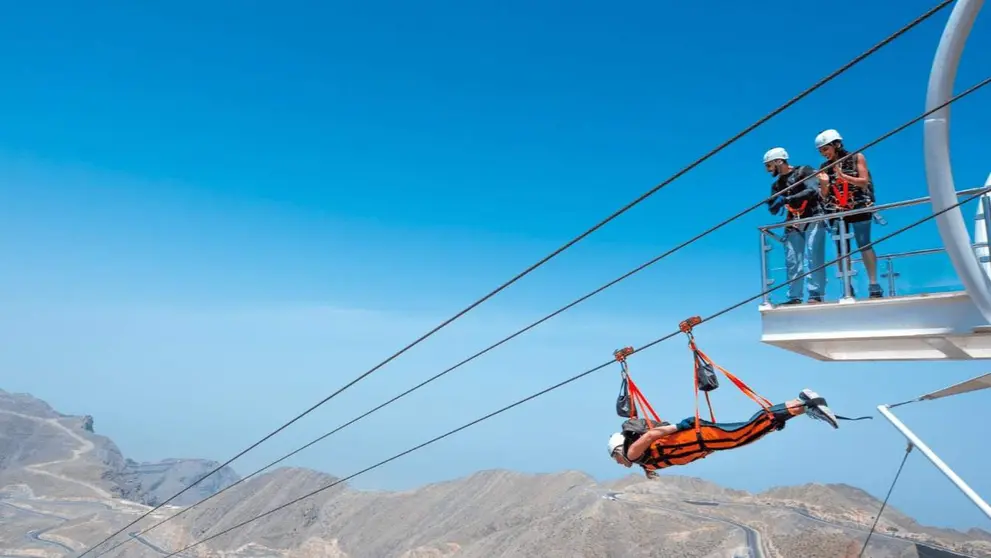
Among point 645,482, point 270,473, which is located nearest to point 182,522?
point 270,473

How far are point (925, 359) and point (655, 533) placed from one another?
128 ft

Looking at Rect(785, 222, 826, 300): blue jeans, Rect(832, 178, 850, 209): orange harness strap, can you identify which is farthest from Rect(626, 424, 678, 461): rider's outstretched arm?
Rect(832, 178, 850, 209): orange harness strap

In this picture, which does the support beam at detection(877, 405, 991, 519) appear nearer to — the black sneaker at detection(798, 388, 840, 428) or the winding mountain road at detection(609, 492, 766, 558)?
the black sneaker at detection(798, 388, 840, 428)

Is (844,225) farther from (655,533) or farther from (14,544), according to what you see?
(14,544)

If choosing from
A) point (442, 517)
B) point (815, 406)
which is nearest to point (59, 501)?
point (442, 517)

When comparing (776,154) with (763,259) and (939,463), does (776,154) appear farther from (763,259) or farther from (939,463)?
(939,463)

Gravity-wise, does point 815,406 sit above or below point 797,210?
below

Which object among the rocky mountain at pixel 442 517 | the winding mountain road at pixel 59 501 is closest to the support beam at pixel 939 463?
the rocky mountain at pixel 442 517

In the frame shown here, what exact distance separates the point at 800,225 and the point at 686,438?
12.1 feet

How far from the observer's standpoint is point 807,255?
32.9 feet

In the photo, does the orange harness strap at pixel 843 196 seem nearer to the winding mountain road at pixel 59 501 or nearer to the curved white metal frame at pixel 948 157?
the curved white metal frame at pixel 948 157

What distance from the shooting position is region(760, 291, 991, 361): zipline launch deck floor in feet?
28.4

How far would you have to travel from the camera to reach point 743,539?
1649 inches

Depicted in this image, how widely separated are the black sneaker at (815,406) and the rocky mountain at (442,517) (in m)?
30.8
